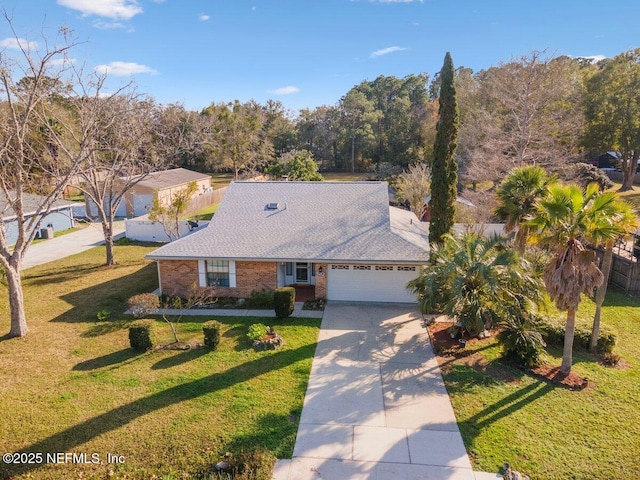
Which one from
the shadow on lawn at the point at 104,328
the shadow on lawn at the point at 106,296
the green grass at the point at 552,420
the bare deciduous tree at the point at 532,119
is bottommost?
the green grass at the point at 552,420

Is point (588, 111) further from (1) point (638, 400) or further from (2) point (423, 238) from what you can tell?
(1) point (638, 400)

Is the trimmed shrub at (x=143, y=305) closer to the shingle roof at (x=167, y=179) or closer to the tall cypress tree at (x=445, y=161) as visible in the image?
the tall cypress tree at (x=445, y=161)

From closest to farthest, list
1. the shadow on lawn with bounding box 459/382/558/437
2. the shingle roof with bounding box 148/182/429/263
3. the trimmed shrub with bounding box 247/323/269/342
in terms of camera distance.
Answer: the shadow on lawn with bounding box 459/382/558/437 < the trimmed shrub with bounding box 247/323/269/342 < the shingle roof with bounding box 148/182/429/263

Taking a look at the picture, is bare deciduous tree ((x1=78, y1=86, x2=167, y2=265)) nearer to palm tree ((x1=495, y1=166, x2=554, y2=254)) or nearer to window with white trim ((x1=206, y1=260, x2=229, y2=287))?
window with white trim ((x1=206, y1=260, x2=229, y2=287))

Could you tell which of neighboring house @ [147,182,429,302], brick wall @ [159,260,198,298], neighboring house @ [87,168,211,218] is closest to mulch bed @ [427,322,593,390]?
neighboring house @ [147,182,429,302]

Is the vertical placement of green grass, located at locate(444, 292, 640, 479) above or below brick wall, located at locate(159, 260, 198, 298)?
below

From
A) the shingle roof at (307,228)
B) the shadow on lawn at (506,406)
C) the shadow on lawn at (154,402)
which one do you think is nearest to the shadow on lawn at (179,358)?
the shadow on lawn at (154,402)
